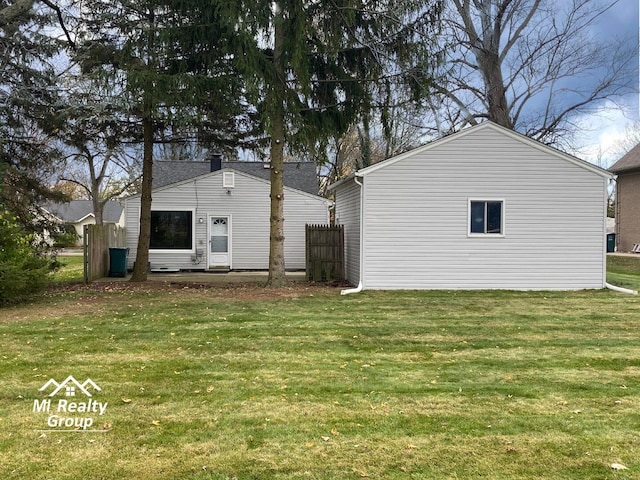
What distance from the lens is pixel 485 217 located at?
41.5ft

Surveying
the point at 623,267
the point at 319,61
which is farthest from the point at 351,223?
the point at 623,267

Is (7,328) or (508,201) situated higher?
(508,201)

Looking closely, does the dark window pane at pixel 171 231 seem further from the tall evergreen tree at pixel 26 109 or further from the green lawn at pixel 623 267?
the green lawn at pixel 623 267

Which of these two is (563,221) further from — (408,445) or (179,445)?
(179,445)

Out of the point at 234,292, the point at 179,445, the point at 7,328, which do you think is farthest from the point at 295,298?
the point at 179,445

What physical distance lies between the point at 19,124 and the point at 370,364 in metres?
11.8

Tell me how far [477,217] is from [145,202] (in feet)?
28.6

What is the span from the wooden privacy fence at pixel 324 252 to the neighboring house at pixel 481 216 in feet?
6.62

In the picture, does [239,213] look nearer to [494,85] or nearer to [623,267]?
[494,85]

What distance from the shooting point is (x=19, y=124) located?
1294 centimetres

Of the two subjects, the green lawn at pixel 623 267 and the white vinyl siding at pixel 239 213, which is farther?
the white vinyl siding at pixel 239 213

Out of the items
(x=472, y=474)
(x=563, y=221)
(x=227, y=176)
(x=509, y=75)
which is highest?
(x=509, y=75)

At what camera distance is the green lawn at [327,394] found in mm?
3279

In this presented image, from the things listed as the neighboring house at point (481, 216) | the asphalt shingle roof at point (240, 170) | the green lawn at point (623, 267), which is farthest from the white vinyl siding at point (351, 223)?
the green lawn at point (623, 267)
